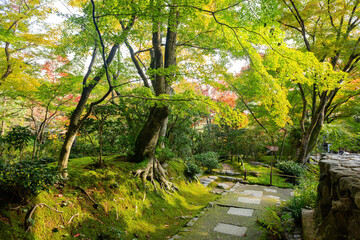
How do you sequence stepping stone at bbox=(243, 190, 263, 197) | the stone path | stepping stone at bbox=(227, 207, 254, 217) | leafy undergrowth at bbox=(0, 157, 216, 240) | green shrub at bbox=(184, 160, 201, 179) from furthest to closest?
green shrub at bbox=(184, 160, 201, 179), stepping stone at bbox=(243, 190, 263, 197), stepping stone at bbox=(227, 207, 254, 217), the stone path, leafy undergrowth at bbox=(0, 157, 216, 240)

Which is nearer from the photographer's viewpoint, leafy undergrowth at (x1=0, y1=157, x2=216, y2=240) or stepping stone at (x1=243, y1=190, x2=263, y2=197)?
leafy undergrowth at (x1=0, y1=157, x2=216, y2=240)

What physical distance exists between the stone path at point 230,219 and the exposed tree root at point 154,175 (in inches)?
59.8

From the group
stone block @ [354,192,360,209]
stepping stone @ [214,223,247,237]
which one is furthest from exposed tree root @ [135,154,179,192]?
stone block @ [354,192,360,209]

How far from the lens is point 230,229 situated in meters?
4.55

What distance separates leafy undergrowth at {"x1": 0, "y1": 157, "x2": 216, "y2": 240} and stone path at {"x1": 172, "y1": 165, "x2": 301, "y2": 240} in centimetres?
52

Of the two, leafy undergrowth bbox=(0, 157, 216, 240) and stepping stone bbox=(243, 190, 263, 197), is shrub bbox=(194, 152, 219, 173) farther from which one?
leafy undergrowth bbox=(0, 157, 216, 240)

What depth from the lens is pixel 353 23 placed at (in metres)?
8.27

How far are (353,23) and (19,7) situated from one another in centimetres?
1456

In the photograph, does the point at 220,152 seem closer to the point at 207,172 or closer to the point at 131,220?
the point at 207,172

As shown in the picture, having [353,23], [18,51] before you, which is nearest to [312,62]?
[353,23]

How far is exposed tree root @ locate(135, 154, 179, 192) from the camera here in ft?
19.2

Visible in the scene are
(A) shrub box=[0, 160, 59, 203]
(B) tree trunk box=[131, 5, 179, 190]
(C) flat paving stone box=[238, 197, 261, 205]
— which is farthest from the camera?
(C) flat paving stone box=[238, 197, 261, 205]

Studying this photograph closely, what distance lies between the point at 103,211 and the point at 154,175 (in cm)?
255

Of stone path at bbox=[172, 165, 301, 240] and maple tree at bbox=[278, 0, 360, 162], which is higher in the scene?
maple tree at bbox=[278, 0, 360, 162]
